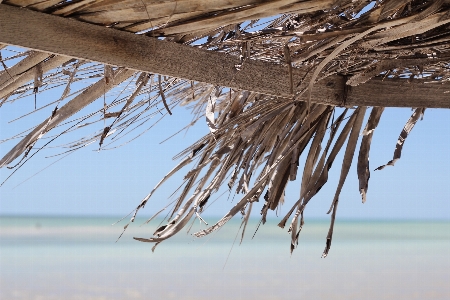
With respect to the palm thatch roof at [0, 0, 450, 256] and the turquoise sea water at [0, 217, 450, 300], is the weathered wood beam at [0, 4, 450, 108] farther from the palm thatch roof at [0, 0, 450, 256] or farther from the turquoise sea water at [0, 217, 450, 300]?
the turquoise sea water at [0, 217, 450, 300]

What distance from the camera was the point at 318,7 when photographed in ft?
3.11

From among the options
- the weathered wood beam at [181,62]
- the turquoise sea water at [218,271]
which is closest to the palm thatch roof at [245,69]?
the weathered wood beam at [181,62]

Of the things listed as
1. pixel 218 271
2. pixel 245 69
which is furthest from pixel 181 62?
pixel 218 271

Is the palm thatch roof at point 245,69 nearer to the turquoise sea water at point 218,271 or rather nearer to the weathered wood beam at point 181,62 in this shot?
the weathered wood beam at point 181,62

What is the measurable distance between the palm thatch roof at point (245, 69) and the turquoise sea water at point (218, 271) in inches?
159

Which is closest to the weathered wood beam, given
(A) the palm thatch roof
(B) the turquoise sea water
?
(A) the palm thatch roof

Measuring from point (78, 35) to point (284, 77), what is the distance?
440mm

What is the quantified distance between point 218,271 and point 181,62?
7.65 meters

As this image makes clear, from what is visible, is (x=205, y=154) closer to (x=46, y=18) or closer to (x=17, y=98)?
(x=17, y=98)

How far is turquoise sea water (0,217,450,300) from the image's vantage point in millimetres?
7031

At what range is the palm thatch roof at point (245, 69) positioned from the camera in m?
0.91

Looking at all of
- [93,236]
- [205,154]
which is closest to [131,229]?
[93,236]

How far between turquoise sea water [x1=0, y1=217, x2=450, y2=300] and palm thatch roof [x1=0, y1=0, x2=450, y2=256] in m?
4.04

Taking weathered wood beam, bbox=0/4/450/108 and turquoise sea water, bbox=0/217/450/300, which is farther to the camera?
turquoise sea water, bbox=0/217/450/300
